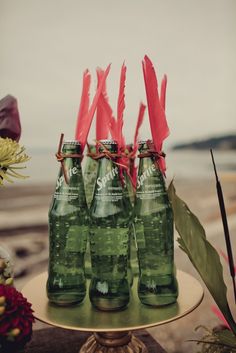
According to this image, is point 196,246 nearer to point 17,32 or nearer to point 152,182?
point 152,182

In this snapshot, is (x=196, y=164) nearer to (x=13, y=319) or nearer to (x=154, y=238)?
(x=154, y=238)

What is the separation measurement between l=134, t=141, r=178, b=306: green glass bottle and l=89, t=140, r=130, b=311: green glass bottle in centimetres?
4

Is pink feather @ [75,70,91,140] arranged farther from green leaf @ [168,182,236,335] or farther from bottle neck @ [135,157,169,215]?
green leaf @ [168,182,236,335]

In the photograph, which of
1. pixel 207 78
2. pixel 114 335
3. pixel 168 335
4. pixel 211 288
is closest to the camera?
pixel 211 288

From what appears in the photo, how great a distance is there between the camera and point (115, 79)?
75.3 inches

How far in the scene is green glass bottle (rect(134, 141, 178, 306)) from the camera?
68cm

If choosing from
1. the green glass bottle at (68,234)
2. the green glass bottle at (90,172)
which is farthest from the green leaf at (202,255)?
the green glass bottle at (90,172)

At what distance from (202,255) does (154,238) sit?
14 cm

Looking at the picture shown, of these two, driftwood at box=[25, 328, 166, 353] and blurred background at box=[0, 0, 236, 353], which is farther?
blurred background at box=[0, 0, 236, 353]

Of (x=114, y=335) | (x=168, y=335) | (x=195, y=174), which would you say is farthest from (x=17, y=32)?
(x=114, y=335)

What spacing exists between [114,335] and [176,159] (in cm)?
164

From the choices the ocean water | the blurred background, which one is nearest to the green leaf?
the blurred background

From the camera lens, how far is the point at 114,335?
2.21ft

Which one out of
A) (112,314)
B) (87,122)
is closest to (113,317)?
(112,314)
